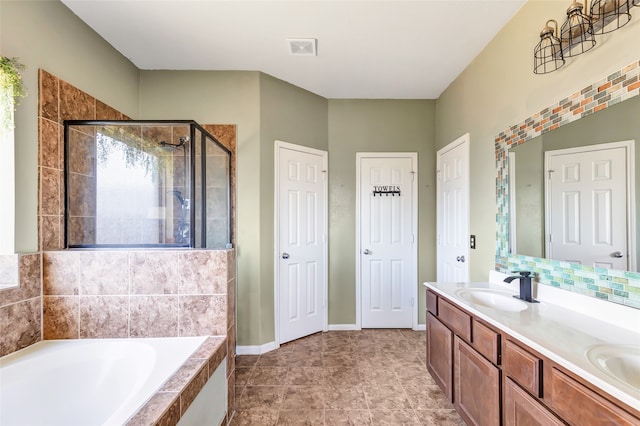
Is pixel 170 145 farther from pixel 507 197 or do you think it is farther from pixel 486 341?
pixel 507 197

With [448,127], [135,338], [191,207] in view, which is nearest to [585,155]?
[448,127]

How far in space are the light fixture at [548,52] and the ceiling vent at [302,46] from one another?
148 centimetres

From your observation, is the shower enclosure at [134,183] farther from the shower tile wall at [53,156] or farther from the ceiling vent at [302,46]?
the ceiling vent at [302,46]

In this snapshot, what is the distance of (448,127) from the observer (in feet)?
9.52

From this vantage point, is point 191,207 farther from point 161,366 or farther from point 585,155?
point 585,155

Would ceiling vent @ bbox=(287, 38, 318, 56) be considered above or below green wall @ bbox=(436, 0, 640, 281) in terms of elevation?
above

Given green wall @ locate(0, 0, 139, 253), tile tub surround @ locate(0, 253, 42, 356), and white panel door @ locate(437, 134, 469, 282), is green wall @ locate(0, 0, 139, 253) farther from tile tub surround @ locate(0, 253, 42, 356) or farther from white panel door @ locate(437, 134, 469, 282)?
white panel door @ locate(437, 134, 469, 282)

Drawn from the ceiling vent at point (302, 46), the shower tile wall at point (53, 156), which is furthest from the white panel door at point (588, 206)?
the shower tile wall at point (53, 156)

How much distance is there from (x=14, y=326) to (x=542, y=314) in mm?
2789

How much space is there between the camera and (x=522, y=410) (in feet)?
3.75

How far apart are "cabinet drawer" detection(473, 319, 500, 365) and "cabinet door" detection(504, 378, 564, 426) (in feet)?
0.36

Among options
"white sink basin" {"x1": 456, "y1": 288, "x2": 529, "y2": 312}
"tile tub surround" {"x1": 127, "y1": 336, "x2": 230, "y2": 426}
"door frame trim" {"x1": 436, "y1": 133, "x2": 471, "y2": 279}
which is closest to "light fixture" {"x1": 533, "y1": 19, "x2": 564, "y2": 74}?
"door frame trim" {"x1": 436, "y1": 133, "x2": 471, "y2": 279}

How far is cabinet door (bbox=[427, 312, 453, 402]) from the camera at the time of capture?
5.68ft

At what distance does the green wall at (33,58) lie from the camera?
155 cm
